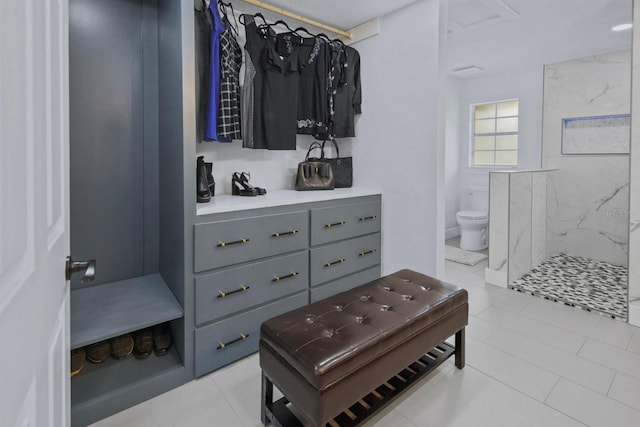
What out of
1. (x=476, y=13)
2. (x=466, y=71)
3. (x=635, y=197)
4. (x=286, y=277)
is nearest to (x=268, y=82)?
(x=286, y=277)

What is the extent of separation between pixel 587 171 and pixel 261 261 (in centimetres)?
405

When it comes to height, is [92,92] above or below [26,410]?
above

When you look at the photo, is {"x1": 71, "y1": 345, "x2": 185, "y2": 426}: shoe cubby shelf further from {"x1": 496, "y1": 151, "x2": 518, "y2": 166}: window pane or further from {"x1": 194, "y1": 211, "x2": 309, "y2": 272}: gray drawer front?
{"x1": 496, "y1": 151, "x2": 518, "y2": 166}: window pane

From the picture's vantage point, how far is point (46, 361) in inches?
26.1

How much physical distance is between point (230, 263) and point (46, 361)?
1.31 m

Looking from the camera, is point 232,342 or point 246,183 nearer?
point 232,342

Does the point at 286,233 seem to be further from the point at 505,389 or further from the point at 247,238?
the point at 505,389

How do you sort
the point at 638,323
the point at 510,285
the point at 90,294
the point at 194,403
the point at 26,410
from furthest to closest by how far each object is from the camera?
the point at 510,285, the point at 638,323, the point at 90,294, the point at 194,403, the point at 26,410

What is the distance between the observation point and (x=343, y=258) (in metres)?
2.63

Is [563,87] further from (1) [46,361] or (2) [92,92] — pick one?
(1) [46,361]

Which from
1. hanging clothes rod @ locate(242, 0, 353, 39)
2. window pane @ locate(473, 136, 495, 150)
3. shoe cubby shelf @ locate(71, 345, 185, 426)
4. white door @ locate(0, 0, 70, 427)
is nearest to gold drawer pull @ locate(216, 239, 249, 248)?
shoe cubby shelf @ locate(71, 345, 185, 426)

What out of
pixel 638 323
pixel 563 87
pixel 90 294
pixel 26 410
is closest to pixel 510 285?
pixel 638 323

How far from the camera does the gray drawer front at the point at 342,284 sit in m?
2.47

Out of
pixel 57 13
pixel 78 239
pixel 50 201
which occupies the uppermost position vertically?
pixel 57 13
